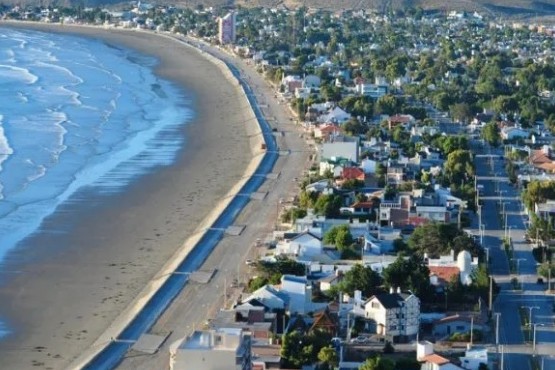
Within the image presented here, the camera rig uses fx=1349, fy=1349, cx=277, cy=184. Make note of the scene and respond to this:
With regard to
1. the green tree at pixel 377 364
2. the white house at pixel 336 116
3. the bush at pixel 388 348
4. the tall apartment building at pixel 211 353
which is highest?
the tall apartment building at pixel 211 353

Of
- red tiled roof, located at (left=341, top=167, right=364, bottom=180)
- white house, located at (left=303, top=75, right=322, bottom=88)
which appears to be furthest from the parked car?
white house, located at (left=303, top=75, right=322, bottom=88)

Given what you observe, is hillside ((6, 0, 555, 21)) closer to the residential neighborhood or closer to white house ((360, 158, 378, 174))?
the residential neighborhood

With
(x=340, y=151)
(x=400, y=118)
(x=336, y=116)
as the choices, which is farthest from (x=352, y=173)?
(x=400, y=118)

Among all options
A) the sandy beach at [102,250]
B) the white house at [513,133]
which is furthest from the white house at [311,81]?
the sandy beach at [102,250]

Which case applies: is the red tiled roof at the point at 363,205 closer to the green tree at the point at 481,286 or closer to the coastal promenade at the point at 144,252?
the coastal promenade at the point at 144,252

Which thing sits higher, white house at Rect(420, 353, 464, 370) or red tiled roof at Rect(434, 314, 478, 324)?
white house at Rect(420, 353, 464, 370)

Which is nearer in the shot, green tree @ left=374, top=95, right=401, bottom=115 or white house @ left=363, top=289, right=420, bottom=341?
white house @ left=363, top=289, right=420, bottom=341

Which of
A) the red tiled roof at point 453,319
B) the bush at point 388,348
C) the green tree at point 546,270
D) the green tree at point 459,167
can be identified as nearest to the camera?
the bush at point 388,348
